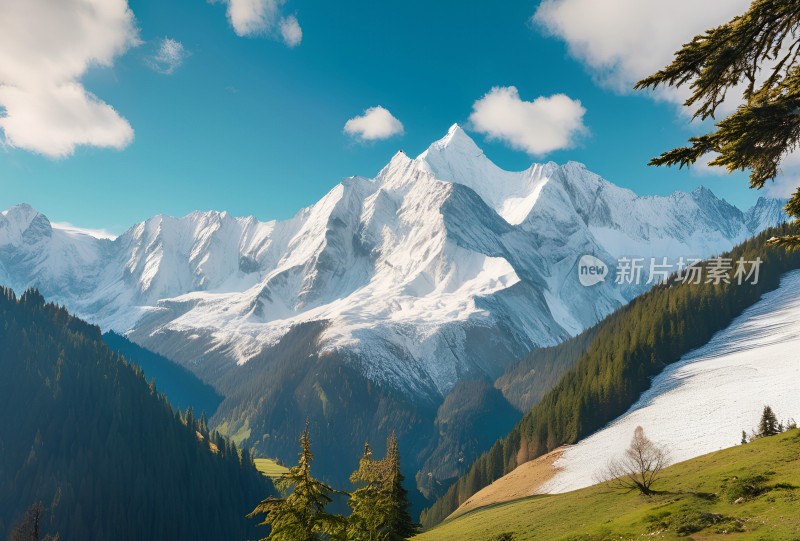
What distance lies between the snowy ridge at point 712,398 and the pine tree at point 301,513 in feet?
231

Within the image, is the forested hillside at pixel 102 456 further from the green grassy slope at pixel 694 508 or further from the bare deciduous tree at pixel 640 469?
the bare deciduous tree at pixel 640 469

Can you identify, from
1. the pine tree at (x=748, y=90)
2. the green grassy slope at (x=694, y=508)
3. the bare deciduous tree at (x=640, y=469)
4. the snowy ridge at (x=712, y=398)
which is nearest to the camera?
the pine tree at (x=748, y=90)

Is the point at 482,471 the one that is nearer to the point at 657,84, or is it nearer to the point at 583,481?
the point at 583,481

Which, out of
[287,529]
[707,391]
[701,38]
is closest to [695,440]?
[707,391]

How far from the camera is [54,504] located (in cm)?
13350

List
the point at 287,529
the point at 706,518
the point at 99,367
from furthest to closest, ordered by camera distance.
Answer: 1. the point at 99,367
2. the point at 706,518
3. the point at 287,529

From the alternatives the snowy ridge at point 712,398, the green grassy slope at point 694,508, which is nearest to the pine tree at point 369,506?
the green grassy slope at point 694,508

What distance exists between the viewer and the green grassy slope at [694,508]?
1236 inches

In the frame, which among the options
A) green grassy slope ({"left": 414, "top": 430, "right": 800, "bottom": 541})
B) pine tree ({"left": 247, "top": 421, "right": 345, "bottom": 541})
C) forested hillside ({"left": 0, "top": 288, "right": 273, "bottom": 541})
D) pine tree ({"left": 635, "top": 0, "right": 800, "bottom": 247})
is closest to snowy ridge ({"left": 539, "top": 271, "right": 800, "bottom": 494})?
green grassy slope ({"left": 414, "top": 430, "right": 800, "bottom": 541})

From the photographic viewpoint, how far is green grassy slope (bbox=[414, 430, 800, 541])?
3139 centimetres

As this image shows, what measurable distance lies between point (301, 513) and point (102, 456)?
526 ft

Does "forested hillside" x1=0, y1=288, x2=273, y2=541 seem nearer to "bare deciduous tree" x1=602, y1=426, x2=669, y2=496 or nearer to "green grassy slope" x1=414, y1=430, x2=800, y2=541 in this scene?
"green grassy slope" x1=414, y1=430, x2=800, y2=541

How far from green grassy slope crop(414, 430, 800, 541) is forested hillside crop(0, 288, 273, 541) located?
111496 millimetres

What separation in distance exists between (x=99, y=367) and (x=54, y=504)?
62.9 meters
